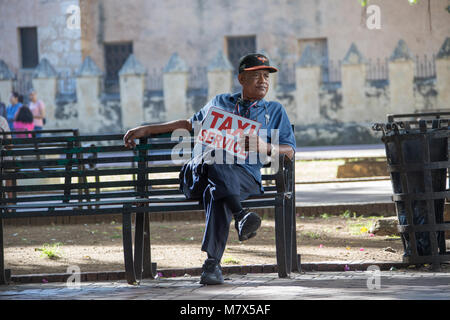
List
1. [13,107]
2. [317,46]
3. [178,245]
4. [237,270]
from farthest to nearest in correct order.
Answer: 1. [317,46]
2. [13,107]
3. [178,245]
4. [237,270]

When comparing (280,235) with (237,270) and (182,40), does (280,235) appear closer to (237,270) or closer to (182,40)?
(237,270)

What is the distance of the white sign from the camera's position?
618 cm

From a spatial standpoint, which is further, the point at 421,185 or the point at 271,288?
the point at 421,185

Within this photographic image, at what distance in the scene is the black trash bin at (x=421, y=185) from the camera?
6.89m

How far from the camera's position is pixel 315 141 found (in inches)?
1235

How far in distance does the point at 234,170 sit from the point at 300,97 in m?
25.6

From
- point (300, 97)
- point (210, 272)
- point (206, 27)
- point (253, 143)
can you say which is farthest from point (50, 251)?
point (206, 27)

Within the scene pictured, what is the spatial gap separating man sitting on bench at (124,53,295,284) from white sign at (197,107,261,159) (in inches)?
2.0

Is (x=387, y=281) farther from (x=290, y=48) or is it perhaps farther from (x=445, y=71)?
(x=290, y=48)

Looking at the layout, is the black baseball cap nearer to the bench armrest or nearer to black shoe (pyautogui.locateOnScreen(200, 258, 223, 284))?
the bench armrest

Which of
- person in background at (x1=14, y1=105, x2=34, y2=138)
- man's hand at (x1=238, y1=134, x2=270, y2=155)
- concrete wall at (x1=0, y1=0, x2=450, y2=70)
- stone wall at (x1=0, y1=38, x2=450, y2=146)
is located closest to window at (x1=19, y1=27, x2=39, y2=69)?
concrete wall at (x1=0, y1=0, x2=450, y2=70)

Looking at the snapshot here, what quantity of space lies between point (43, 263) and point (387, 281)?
3300 mm

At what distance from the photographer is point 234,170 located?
6113 millimetres
